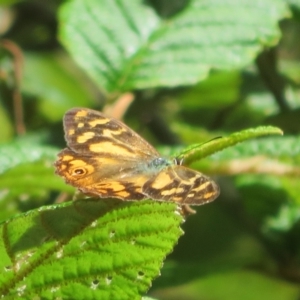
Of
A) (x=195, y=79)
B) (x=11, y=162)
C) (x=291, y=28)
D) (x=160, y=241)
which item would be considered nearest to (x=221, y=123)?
(x=291, y=28)

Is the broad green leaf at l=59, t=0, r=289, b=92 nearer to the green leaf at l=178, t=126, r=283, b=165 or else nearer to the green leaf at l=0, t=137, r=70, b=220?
the green leaf at l=0, t=137, r=70, b=220

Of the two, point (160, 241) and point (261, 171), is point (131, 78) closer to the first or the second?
point (261, 171)

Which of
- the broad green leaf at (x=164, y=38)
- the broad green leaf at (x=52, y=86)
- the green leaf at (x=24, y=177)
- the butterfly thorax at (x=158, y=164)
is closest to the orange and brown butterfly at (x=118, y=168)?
the butterfly thorax at (x=158, y=164)

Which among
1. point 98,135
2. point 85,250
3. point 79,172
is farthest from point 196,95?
point 85,250

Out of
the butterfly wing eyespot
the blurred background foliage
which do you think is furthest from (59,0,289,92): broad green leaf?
the butterfly wing eyespot

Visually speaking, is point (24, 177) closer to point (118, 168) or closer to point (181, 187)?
point (118, 168)

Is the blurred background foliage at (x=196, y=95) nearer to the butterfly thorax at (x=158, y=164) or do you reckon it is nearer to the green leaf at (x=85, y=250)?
the butterfly thorax at (x=158, y=164)
